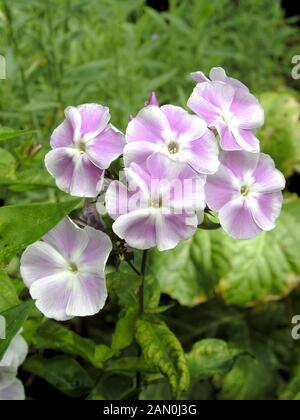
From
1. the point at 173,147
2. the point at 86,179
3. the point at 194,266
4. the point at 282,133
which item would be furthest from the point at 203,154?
the point at 282,133

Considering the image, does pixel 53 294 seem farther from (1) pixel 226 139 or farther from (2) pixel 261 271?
(2) pixel 261 271

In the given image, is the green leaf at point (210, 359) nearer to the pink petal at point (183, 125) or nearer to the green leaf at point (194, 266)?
the green leaf at point (194, 266)

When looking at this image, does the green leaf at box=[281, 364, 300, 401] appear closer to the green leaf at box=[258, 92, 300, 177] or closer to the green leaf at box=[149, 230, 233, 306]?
the green leaf at box=[149, 230, 233, 306]

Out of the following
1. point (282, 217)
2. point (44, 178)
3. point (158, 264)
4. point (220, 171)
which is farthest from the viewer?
point (282, 217)

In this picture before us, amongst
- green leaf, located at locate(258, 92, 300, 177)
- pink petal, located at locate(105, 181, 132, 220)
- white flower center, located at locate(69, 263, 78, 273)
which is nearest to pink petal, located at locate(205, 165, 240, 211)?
pink petal, located at locate(105, 181, 132, 220)

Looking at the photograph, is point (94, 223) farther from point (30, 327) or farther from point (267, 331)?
point (267, 331)

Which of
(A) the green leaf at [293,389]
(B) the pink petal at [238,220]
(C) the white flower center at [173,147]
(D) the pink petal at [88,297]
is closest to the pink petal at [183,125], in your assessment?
(C) the white flower center at [173,147]

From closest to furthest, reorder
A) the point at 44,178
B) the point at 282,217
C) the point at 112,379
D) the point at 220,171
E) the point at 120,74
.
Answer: the point at 220,171
the point at 44,178
the point at 112,379
the point at 282,217
the point at 120,74
